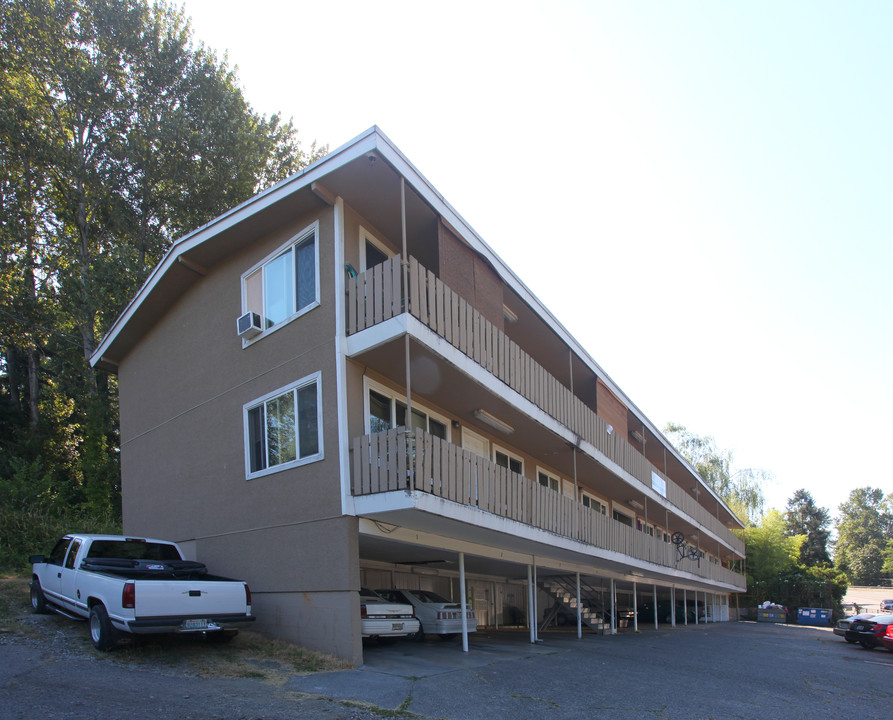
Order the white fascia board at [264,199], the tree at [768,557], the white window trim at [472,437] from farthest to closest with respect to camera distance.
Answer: the tree at [768,557] → the white window trim at [472,437] → the white fascia board at [264,199]

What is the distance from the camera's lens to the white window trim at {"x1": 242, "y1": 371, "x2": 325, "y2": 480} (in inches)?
479

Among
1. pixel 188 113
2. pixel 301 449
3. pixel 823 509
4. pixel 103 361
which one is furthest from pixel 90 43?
pixel 823 509

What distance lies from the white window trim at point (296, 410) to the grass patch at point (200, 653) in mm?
2899

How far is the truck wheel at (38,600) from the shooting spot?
12602mm

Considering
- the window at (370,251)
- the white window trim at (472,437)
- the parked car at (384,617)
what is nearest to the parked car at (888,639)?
the white window trim at (472,437)

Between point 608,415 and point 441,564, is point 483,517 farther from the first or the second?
point 608,415

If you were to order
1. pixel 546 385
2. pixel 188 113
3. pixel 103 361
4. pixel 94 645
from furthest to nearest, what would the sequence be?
pixel 188 113, pixel 103 361, pixel 546 385, pixel 94 645

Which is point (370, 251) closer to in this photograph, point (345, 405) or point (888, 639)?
point (345, 405)

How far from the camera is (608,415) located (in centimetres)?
2186

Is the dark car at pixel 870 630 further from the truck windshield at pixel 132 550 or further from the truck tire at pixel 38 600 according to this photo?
the truck tire at pixel 38 600

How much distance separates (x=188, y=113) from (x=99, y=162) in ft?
14.1

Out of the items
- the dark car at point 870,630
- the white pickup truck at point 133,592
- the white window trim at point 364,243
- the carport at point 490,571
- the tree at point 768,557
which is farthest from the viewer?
the tree at point 768,557

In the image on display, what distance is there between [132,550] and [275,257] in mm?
5916

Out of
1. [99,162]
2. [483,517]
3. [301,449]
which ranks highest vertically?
A: [99,162]
